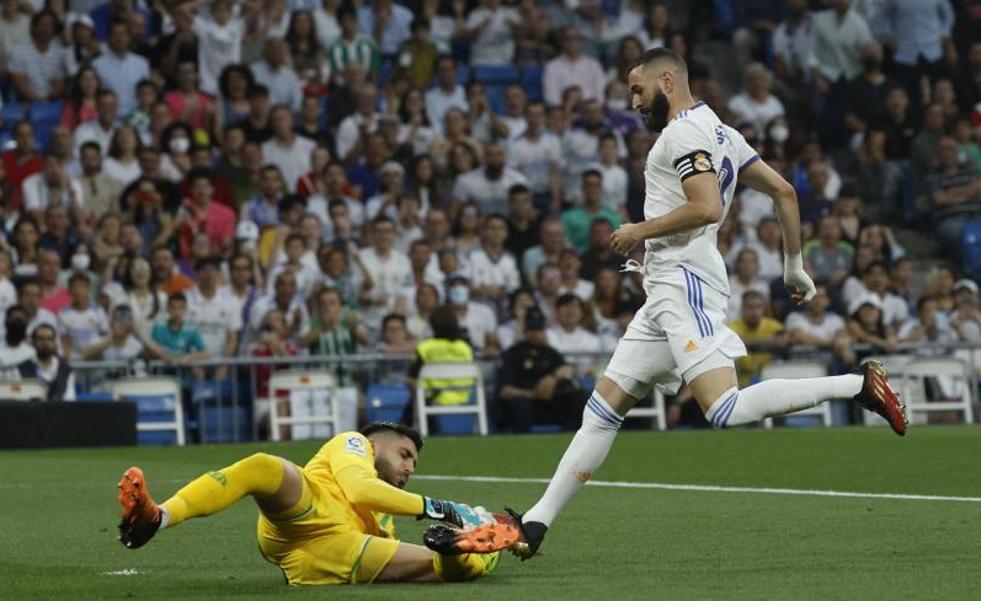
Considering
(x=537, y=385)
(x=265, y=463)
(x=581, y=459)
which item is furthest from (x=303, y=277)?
(x=265, y=463)

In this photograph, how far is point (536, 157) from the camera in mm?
24391

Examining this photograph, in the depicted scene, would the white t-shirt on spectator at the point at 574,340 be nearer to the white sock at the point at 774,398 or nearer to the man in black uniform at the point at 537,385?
the man in black uniform at the point at 537,385

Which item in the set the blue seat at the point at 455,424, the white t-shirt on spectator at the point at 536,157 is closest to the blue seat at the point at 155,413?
the blue seat at the point at 455,424

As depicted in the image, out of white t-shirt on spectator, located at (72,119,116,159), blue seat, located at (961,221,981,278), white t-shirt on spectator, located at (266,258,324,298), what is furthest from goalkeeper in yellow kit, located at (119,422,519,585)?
blue seat, located at (961,221,981,278)

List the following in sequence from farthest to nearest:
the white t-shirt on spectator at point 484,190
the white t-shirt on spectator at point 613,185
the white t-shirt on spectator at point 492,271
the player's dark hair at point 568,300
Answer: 1. the white t-shirt on spectator at point 613,185
2. the white t-shirt on spectator at point 484,190
3. the white t-shirt on spectator at point 492,271
4. the player's dark hair at point 568,300

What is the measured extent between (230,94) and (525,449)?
7.62m

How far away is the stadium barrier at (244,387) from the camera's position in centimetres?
2078

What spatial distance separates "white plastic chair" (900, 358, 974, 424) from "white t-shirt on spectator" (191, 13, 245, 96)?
8.65 meters

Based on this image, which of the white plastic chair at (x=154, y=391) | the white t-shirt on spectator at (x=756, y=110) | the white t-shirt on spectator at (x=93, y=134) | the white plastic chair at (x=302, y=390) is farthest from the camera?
the white t-shirt on spectator at (x=756, y=110)

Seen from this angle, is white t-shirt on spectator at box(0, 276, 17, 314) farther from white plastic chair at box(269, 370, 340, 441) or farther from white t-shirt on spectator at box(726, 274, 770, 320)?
white t-shirt on spectator at box(726, 274, 770, 320)

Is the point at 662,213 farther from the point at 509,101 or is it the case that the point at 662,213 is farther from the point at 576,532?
the point at 509,101

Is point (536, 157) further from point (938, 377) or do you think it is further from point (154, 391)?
point (154, 391)

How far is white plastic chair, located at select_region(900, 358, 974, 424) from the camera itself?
21.7 metres

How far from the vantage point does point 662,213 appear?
31.2 feet
